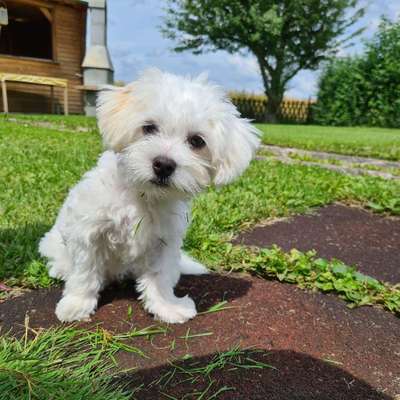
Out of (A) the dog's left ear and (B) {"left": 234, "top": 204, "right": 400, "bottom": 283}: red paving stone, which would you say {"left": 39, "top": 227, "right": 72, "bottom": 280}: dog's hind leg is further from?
(B) {"left": 234, "top": 204, "right": 400, "bottom": 283}: red paving stone

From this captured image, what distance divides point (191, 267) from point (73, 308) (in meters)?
0.93

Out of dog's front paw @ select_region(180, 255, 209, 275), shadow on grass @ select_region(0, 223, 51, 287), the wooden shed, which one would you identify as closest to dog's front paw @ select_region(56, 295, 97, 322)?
shadow on grass @ select_region(0, 223, 51, 287)

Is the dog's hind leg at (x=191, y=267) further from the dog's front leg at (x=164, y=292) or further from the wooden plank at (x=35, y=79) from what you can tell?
the wooden plank at (x=35, y=79)

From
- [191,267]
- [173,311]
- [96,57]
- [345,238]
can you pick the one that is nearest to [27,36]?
[96,57]

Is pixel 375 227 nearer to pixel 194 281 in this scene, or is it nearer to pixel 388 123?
pixel 194 281

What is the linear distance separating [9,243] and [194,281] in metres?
1.48

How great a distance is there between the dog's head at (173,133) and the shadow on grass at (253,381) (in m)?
Result: 0.92

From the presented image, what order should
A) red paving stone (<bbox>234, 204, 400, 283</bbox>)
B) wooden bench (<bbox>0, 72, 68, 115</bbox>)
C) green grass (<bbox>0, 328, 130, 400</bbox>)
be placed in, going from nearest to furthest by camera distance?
green grass (<bbox>0, 328, 130, 400</bbox>) < red paving stone (<bbox>234, 204, 400, 283</bbox>) < wooden bench (<bbox>0, 72, 68, 115</bbox>)

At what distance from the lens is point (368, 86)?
24.4 meters

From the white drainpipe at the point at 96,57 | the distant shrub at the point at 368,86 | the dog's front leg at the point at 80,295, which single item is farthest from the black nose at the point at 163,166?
the distant shrub at the point at 368,86

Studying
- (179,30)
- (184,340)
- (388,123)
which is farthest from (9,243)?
(179,30)

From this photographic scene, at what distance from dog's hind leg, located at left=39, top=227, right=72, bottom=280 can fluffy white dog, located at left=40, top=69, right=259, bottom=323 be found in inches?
6.3

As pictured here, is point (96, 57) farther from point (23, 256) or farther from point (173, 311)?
point (173, 311)

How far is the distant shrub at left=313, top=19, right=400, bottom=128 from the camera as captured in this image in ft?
78.0
